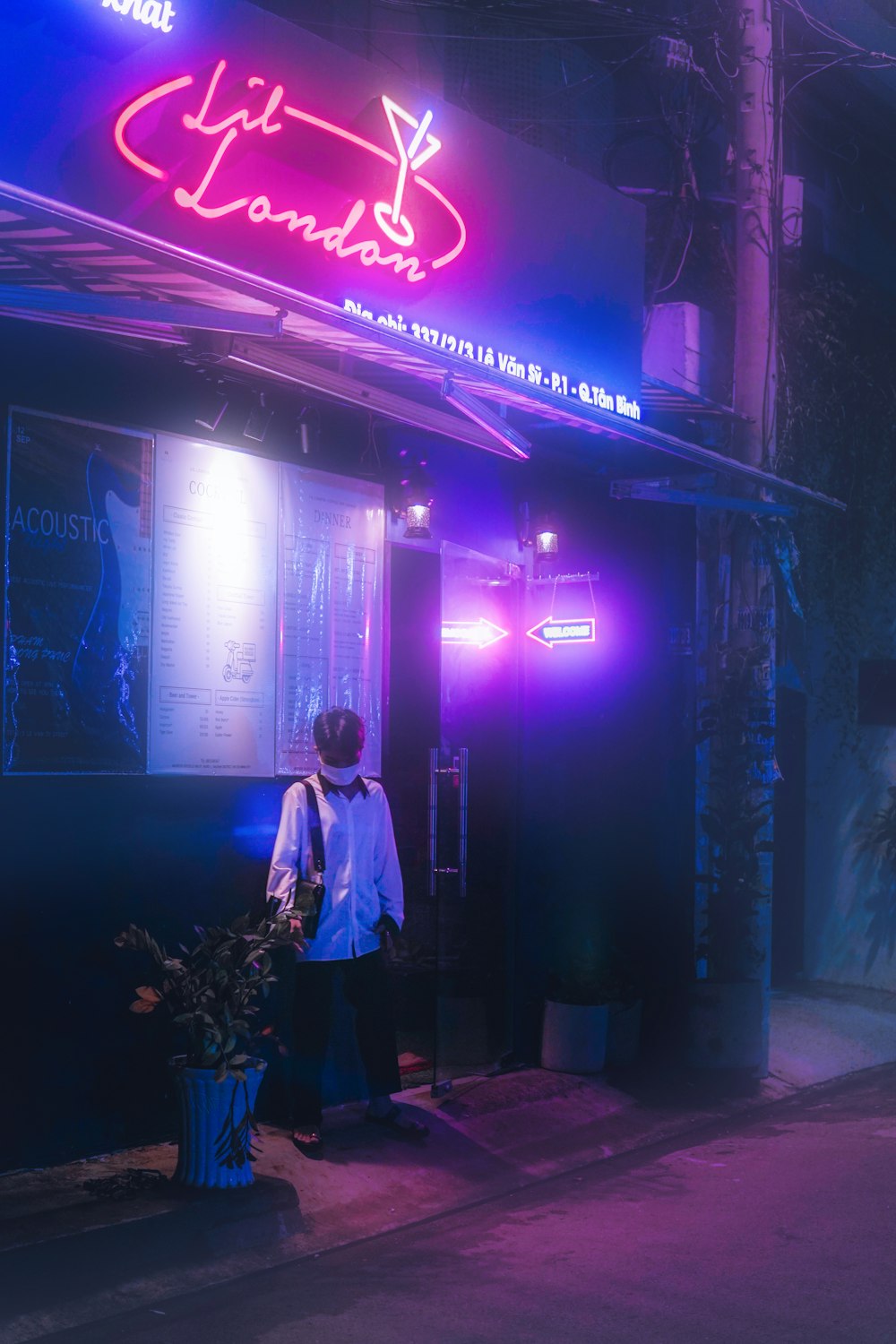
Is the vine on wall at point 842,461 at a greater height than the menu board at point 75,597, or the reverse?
the vine on wall at point 842,461

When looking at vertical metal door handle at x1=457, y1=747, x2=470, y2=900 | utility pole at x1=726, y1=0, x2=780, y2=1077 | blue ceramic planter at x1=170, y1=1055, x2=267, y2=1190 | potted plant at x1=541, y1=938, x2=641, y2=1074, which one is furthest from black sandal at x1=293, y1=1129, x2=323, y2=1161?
utility pole at x1=726, y1=0, x2=780, y2=1077

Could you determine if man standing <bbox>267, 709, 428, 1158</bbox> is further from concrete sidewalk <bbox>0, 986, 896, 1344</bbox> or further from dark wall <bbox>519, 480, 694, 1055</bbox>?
dark wall <bbox>519, 480, 694, 1055</bbox>

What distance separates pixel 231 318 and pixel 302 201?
142cm

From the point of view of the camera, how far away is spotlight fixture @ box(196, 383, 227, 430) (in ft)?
24.6

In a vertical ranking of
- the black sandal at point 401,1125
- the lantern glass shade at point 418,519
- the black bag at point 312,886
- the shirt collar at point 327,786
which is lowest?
the black sandal at point 401,1125

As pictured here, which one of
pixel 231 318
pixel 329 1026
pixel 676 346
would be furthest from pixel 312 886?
pixel 676 346

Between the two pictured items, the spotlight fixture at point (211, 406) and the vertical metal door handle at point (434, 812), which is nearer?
the spotlight fixture at point (211, 406)

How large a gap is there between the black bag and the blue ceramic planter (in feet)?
2.80

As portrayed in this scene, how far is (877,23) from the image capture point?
50.7ft

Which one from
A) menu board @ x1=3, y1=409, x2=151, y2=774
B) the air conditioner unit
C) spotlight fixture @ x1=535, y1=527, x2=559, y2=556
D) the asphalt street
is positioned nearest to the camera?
the asphalt street

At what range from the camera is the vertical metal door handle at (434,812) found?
8.71m

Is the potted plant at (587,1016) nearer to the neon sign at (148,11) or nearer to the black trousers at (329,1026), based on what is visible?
the black trousers at (329,1026)

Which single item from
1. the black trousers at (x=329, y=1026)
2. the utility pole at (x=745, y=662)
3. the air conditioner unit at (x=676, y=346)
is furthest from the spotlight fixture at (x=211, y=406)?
the air conditioner unit at (x=676, y=346)

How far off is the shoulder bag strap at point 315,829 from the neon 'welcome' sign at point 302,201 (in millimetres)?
2663
